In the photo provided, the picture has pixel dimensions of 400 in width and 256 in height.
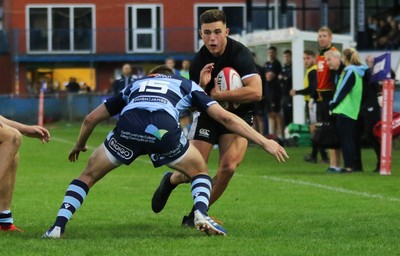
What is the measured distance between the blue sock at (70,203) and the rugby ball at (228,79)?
5.55 ft

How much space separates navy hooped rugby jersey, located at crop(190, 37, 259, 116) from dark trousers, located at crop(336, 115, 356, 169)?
8488mm

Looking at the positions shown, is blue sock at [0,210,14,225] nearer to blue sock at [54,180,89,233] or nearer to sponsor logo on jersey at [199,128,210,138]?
blue sock at [54,180,89,233]

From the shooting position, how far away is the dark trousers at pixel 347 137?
818 inches

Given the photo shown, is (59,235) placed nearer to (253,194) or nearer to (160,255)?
(160,255)

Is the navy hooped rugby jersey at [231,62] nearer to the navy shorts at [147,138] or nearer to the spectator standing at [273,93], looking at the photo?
the navy shorts at [147,138]

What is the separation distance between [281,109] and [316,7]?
1563cm

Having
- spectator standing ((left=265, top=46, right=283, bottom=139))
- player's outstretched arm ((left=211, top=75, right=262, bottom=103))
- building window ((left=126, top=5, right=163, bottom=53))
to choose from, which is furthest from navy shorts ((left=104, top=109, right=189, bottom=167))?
building window ((left=126, top=5, right=163, bottom=53))

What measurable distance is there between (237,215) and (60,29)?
44509 mm

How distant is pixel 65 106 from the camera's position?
45.5m

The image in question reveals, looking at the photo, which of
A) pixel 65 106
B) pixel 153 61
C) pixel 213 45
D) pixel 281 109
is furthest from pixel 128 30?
pixel 213 45

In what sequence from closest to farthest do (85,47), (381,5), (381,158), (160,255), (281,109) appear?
(160,255) → (381,158) → (281,109) → (381,5) → (85,47)

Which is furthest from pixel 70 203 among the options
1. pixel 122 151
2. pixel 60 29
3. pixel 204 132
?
pixel 60 29

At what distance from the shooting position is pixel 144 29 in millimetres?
57281

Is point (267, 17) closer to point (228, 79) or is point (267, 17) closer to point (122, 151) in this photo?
point (228, 79)
